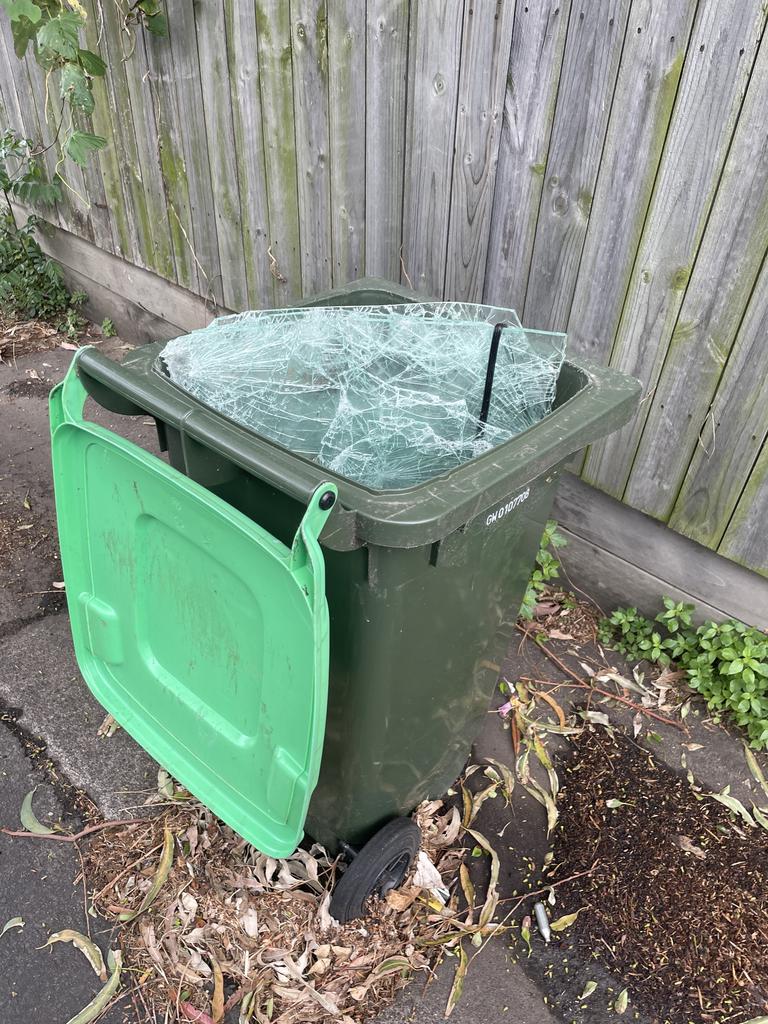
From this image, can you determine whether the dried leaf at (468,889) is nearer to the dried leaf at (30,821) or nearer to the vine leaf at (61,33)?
the dried leaf at (30,821)

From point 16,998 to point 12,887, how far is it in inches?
11.4

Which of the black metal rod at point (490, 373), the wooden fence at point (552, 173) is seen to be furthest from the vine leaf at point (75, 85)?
the black metal rod at point (490, 373)

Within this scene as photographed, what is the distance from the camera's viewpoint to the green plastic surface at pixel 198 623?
52.0 inches

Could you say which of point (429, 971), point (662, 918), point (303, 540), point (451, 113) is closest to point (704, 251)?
point (451, 113)

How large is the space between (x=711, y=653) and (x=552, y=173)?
5.39 feet

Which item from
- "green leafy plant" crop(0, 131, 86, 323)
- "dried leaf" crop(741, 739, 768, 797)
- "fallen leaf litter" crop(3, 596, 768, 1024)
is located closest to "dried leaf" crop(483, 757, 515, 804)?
"fallen leaf litter" crop(3, 596, 768, 1024)

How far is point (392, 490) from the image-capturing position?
1288 millimetres

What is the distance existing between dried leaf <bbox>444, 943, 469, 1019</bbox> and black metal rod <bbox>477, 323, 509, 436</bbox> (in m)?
1.33

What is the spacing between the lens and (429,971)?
1878mm

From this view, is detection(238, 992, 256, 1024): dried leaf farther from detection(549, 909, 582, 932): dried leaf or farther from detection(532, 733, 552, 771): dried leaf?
detection(532, 733, 552, 771): dried leaf

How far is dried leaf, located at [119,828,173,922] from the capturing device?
1.95m

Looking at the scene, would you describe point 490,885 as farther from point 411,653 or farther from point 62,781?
point 62,781

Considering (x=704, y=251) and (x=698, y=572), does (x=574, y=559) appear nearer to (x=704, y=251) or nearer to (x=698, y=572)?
(x=698, y=572)

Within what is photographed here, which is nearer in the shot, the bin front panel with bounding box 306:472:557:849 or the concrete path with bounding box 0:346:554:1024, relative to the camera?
the bin front panel with bounding box 306:472:557:849
